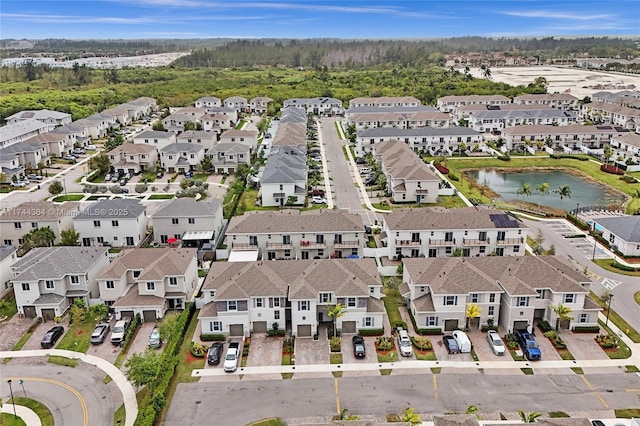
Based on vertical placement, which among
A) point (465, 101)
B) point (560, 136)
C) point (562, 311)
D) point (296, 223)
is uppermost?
point (465, 101)

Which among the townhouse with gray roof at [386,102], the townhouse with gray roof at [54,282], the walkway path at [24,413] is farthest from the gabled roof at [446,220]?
the townhouse with gray roof at [386,102]

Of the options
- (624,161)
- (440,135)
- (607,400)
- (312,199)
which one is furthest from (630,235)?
(440,135)

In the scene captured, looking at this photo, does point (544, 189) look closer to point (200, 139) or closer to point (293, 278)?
point (293, 278)

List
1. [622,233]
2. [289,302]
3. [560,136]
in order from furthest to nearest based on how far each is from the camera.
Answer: [560,136]
[622,233]
[289,302]

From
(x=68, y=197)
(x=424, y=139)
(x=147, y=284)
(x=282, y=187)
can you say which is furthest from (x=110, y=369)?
(x=424, y=139)

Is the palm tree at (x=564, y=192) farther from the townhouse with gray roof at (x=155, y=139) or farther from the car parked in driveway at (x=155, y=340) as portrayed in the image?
the townhouse with gray roof at (x=155, y=139)

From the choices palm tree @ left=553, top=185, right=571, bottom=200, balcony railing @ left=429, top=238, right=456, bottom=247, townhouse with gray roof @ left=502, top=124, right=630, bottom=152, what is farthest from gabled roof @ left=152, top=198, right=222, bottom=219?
townhouse with gray roof @ left=502, top=124, right=630, bottom=152

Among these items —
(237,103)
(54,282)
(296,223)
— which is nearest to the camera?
(54,282)

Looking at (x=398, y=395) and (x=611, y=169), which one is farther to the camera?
(x=611, y=169)
